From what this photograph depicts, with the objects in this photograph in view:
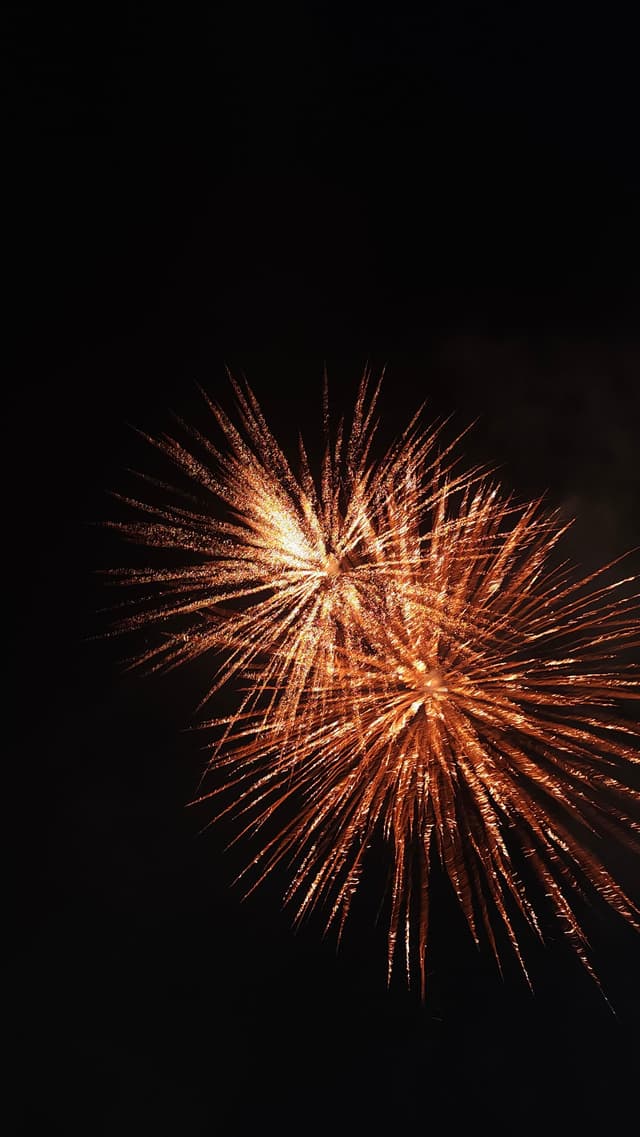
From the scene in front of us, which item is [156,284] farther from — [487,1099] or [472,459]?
[487,1099]

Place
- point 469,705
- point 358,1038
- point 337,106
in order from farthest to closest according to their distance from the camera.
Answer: point 358,1038, point 337,106, point 469,705

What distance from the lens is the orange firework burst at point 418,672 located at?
1.71 meters

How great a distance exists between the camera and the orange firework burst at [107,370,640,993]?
1.71 meters

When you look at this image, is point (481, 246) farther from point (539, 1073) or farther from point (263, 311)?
point (539, 1073)

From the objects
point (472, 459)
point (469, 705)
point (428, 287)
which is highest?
point (428, 287)

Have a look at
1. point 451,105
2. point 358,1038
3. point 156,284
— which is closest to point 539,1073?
point 358,1038

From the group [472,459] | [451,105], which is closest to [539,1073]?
[472,459]

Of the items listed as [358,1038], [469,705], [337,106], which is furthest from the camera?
[358,1038]

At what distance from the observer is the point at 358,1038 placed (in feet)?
6.45

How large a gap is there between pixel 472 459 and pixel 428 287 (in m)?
0.38

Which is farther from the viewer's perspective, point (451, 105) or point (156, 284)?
point (156, 284)

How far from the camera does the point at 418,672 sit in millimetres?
1710

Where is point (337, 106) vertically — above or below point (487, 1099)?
above

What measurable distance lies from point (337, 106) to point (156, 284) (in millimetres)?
537
